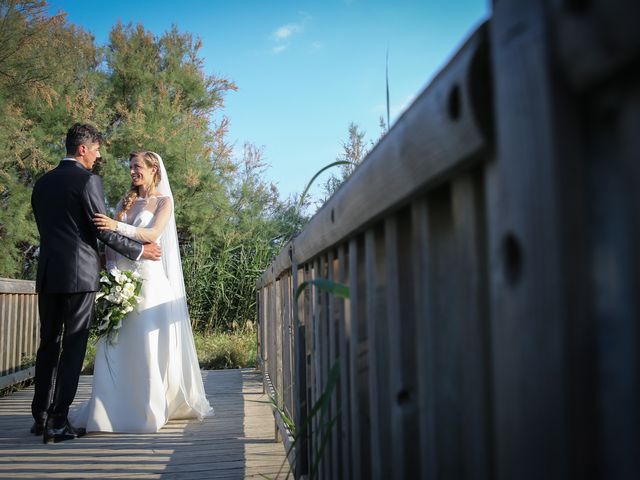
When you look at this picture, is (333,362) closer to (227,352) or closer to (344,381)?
(344,381)

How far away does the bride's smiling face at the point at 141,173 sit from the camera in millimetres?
4379

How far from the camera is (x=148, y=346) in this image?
4.08m

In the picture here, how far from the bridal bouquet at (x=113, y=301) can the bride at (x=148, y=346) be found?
3.1 inches

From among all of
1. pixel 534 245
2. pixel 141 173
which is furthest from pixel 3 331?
pixel 534 245

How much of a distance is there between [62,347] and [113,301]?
1.55 feet

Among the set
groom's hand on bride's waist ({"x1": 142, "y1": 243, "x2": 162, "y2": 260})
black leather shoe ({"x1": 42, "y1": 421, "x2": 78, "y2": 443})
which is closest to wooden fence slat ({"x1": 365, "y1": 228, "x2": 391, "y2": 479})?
black leather shoe ({"x1": 42, "y1": 421, "x2": 78, "y2": 443})

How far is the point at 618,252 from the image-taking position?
1.30 ft

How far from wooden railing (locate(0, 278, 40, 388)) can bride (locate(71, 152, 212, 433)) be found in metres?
1.68

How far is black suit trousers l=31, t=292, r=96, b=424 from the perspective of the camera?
3.59 meters

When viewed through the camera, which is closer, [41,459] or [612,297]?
[612,297]

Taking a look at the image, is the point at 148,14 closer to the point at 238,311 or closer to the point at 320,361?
the point at 238,311

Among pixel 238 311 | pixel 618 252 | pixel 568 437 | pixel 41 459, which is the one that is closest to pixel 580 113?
pixel 618 252

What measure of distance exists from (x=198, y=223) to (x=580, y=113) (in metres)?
12.6

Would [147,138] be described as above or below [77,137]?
above
